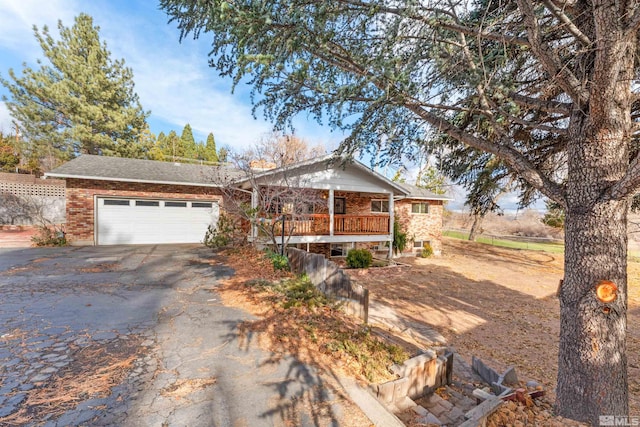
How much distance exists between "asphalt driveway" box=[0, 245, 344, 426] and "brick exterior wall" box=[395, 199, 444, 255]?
1267 centimetres

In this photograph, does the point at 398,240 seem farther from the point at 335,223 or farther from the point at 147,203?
the point at 147,203

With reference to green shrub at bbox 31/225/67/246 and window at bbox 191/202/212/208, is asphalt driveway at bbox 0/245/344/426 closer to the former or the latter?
green shrub at bbox 31/225/67/246

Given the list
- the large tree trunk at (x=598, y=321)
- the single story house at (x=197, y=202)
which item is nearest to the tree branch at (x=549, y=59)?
the large tree trunk at (x=598, y=321)

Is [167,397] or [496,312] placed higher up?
[167,397]

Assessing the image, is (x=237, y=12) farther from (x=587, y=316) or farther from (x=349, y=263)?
(x=349, y=263)

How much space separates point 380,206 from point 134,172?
12.7 metres

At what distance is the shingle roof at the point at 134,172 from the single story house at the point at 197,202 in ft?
0.11

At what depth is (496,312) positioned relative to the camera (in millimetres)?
7730

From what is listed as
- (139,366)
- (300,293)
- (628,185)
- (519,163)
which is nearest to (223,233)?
(300,293)

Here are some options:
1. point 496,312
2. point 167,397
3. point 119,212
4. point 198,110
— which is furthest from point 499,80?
point 198,110

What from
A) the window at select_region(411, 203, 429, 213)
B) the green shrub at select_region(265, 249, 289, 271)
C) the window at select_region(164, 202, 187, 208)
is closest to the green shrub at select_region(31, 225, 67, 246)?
the window at select_region(164, 202, 187, 208)

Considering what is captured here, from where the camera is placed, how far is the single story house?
10983mm

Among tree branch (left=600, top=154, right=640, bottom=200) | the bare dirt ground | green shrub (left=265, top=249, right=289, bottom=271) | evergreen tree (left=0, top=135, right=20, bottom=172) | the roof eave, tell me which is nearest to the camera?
tree branch (left=600, top=154, right=640, bottom=200)

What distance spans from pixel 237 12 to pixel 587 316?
5183 mm
